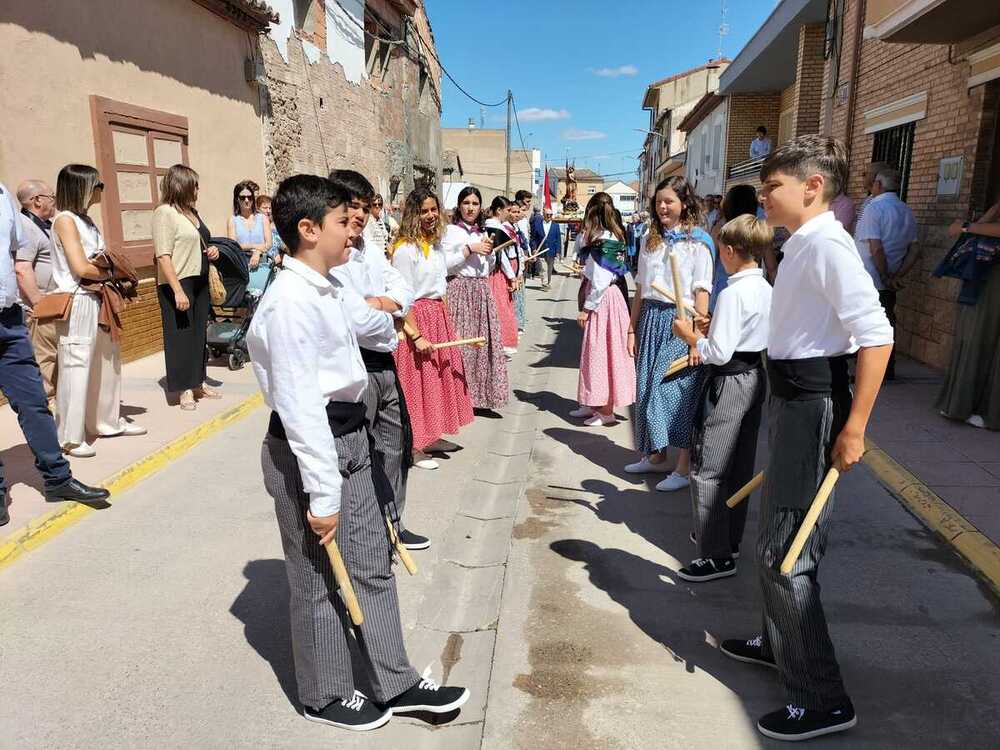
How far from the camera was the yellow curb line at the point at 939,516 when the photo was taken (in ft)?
11.8

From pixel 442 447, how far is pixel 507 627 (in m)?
2.41

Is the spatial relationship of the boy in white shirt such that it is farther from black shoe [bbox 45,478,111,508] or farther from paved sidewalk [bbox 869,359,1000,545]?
black shoe [bbox 45,478,111,508]

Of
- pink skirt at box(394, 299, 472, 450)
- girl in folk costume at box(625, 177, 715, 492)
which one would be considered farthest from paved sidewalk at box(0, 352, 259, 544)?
girl in folk costume at box(625, 177, 715, 492)

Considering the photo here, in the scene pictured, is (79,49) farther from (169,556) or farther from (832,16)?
(832,16)

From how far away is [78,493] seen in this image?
425 centimetres

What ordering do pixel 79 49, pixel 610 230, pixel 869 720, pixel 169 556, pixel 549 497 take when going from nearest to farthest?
1. pixel 869 720
2. pixel 169 556
3. pixel 549 497
4. pixel 610 230
5. pixel 79 49

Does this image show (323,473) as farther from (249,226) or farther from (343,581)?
(249,226)

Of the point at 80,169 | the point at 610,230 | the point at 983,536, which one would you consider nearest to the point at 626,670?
the point at 983,536

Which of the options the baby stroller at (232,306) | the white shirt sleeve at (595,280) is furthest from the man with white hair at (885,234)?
the baby stroller at (232,306)

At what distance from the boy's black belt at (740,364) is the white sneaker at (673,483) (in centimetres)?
139

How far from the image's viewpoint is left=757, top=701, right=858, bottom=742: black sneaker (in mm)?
2439

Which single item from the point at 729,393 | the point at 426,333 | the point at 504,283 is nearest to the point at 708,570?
the point at 729,393

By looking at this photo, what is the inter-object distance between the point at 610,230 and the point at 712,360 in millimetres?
2811

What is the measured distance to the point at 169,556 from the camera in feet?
12.5
